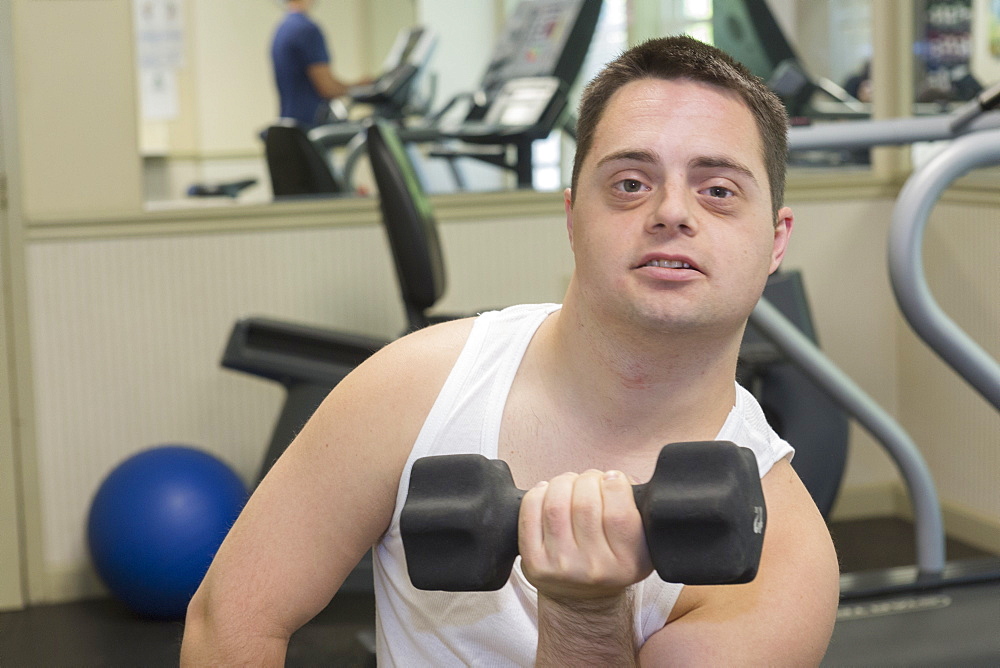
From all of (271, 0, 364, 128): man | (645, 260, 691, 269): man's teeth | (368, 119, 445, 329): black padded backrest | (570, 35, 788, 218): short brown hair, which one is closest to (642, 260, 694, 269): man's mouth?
(645, 260, 691, 269): man's teeth

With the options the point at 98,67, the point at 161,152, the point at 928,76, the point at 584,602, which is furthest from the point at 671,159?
the point at 161,152

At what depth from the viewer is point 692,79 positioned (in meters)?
0.96

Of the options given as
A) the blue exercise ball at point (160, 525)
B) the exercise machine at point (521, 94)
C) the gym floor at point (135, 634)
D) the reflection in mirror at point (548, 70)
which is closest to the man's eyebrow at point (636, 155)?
the gym floor at point (135, 634)

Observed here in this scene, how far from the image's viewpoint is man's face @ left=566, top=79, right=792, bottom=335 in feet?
2.97

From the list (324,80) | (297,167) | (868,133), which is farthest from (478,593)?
(324,80)

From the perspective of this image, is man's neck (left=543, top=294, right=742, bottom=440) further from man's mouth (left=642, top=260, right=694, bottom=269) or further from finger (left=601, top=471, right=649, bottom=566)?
finger (left=601, top=471, right=649, bottom=566)

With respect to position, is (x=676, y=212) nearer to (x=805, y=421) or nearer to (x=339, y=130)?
(x=805, y=421)

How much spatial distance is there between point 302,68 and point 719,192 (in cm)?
364

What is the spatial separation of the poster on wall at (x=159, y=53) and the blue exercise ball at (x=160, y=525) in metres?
3.16

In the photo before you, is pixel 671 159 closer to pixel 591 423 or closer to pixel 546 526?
pixel 591 423

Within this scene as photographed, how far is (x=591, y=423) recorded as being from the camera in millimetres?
1002

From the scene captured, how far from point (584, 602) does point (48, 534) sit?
251 centimetres

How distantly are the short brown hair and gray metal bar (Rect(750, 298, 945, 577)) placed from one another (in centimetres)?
141

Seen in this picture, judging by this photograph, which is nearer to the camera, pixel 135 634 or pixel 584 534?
pixel 584 534
